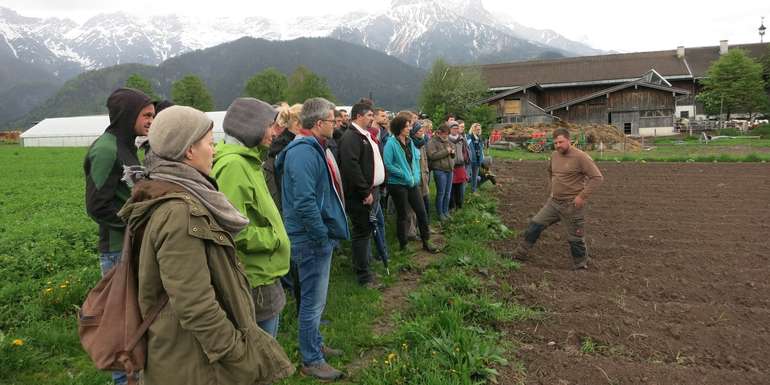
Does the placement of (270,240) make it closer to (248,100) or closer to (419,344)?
(248,100)

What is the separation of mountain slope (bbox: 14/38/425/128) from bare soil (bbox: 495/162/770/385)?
143m

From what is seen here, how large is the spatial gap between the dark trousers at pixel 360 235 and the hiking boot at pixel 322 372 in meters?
1.97

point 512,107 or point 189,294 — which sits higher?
point 512,107

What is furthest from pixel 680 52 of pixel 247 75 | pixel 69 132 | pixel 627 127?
pixel 247 75

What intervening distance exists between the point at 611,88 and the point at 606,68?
20.3 metres

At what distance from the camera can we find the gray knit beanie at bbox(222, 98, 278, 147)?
3041mm

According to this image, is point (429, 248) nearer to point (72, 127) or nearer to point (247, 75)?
point (72, 127)

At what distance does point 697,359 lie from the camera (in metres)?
4.05

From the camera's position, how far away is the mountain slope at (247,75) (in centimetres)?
15462

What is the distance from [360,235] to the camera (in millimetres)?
5684

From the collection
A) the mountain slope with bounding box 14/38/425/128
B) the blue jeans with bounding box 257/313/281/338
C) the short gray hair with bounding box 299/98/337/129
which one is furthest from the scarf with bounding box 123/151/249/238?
the mountain slope with bounding box 14/38/425/128

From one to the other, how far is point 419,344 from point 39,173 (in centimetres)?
2161

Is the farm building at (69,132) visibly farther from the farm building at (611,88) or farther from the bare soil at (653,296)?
the bare soil at (653,296)

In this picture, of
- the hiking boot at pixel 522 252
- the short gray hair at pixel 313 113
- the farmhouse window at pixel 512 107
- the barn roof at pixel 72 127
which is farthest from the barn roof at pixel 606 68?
the short gray hair at pixel 313 113
